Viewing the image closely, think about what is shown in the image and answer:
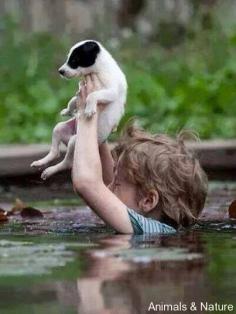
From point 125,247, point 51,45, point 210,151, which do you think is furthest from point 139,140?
point 51,45

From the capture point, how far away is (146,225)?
19.7ft

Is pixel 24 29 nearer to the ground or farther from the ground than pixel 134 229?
farther from the ground

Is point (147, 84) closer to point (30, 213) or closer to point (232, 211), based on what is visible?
point (30, 213)

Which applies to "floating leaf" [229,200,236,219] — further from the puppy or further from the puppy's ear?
the puppy's ear

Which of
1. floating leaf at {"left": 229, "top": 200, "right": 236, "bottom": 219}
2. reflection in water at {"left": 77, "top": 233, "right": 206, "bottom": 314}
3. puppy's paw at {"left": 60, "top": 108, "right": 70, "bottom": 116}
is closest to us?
reflection in water at {"left": 77, "top": 233, "right": 206, "bottom": 314}

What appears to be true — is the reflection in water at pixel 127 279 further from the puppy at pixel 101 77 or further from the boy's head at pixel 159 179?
the puppy at pixel 101 77

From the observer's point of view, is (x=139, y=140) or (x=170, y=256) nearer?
(x=170, y=256)

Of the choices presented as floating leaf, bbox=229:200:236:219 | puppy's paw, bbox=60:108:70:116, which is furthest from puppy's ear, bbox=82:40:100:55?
floating leaf, bbox=229:200:236:219

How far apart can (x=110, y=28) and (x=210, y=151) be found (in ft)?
17.6

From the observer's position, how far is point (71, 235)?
6.06 m

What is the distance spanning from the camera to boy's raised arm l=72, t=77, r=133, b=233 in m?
5.86

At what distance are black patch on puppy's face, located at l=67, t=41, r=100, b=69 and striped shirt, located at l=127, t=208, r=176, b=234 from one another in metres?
0.65

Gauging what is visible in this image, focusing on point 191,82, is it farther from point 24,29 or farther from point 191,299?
point 191,299

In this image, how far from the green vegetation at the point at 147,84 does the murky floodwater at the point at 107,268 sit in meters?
4.87
